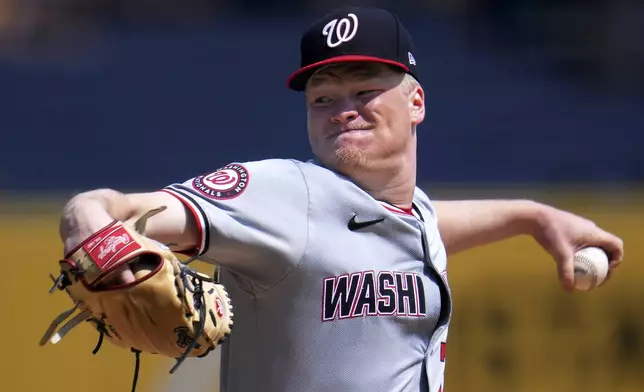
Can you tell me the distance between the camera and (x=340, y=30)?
2.46 m

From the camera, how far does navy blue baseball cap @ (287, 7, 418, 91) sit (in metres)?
2.44

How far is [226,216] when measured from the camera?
6.98 feet

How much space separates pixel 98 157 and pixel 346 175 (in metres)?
4.64

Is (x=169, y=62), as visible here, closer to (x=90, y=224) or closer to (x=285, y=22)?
(x=285, y=22)

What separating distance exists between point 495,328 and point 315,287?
2530 millimetres

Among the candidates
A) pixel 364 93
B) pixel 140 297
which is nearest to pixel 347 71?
pixel 364 93

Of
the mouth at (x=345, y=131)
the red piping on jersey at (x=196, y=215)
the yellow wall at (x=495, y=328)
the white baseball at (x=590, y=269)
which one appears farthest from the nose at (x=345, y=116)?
the yellow wall at (x=495, y=328)

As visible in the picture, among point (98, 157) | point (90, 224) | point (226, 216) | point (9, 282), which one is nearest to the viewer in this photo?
point (90, 224)

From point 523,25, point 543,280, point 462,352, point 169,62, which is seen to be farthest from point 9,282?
point 523,25

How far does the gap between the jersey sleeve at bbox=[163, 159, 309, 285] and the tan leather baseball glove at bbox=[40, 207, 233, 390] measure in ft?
0.43

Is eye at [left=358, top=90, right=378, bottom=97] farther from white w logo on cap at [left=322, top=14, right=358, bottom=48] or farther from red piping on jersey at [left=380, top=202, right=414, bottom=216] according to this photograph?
Answer: red piping on jersey at [left=380, top=202, right=414, bottom=216]

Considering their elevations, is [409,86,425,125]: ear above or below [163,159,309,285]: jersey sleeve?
above

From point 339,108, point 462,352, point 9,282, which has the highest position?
point 339,108

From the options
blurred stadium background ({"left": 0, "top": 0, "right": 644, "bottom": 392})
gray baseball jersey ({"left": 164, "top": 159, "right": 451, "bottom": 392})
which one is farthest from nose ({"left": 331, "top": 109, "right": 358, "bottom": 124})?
blurred stadium background ({"left": 0, "top": 0, "right": 644, "bottom": 392})
